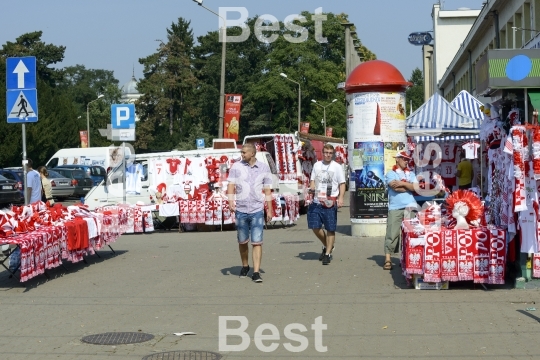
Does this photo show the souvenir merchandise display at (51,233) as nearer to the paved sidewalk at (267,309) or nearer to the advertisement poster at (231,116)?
the paved sidewalk at (267,309)

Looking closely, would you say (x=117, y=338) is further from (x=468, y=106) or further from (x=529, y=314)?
(x=468, y=106)

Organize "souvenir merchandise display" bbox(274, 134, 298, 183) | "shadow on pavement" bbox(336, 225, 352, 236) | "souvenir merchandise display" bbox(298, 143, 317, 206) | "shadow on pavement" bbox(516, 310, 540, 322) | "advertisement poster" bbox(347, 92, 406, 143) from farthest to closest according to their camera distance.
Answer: "souvenir merchandise display" bbox(298, 143, 317, 206), "souvenir merchandise display" bbox(274, 134, 298, 183), "shadow on pavement" bbox(336, 225, 352, 236), "advertisement poster" bbox(347, 92, 406, 143), "shadow on pavement" bbox(516, 310, 540, 322)

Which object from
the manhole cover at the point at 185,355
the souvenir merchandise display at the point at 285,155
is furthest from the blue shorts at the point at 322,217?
the souvenir merchandise display at the point at 285,155

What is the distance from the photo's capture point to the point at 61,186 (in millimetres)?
40375

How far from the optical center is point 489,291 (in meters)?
10.7

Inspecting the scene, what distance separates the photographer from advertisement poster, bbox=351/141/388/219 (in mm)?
17891

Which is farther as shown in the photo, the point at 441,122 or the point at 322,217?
the point at 441,122

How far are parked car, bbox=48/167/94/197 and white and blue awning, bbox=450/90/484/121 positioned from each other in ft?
75.2

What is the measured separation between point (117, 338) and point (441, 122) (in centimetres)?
1375

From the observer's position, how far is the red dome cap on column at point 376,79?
1805 cm

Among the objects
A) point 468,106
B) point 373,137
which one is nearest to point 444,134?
point 468,106

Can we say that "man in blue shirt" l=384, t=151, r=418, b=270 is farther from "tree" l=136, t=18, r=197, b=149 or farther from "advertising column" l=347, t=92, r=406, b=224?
"tree" l=136, t=18, r=197, b=149

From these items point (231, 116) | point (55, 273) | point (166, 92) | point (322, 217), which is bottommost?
point (55, 273)

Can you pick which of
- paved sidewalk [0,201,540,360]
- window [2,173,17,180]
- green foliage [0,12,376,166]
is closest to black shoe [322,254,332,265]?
paved sidewalk [0,201,540,360]
